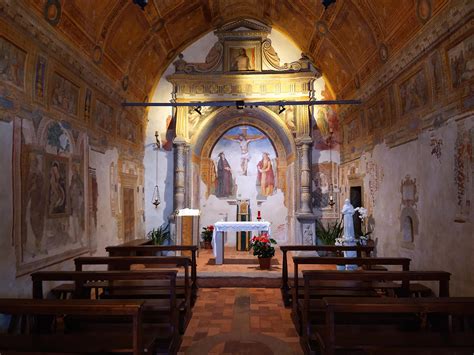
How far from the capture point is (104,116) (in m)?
8.55

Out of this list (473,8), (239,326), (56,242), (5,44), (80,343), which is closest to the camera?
(80,343)

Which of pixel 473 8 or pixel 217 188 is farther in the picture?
pixel 217 188

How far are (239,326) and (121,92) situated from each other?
6894mm

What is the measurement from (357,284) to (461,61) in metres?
3.74

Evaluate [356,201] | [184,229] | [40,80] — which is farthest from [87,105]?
[356,201]

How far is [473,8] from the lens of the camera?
15.0 feet

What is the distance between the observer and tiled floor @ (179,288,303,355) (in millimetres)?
4559

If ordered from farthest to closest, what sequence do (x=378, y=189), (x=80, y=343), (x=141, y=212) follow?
(x=141, y=212)
(x=378, y=189)
(x=80, y=343)

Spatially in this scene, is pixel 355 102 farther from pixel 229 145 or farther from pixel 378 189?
pixel 229 145

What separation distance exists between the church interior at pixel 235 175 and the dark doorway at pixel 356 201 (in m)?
0.14

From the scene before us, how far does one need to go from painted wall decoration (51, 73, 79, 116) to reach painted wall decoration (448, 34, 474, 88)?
6.56m

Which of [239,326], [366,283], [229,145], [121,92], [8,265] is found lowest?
[239,326]

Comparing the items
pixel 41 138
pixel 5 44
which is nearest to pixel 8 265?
pixel 41 138

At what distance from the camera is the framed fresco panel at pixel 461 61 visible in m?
4.79
